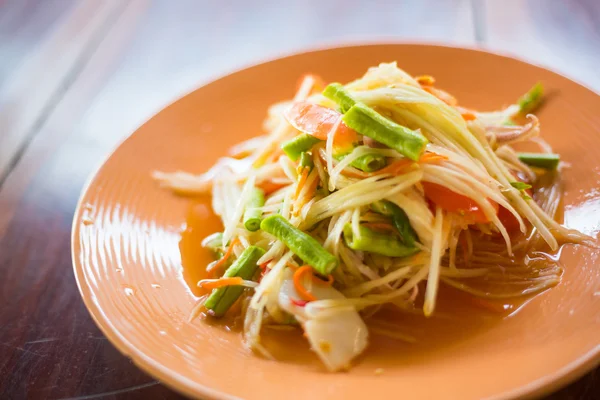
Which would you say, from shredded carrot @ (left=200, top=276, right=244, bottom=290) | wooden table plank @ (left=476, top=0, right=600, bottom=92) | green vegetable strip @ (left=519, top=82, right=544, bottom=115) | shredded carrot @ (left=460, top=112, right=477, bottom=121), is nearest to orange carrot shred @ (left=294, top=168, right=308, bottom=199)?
shredded carrot @ (left=200, top=276, right=244, bottom=290)

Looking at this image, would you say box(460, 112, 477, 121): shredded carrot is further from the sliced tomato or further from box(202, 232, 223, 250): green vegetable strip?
box(202, 232, 223, 250): green vegetable strip

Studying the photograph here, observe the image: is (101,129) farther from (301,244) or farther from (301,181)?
(301,244)

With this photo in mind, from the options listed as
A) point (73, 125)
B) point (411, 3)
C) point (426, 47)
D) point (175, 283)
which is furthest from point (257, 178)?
point (411, 3)

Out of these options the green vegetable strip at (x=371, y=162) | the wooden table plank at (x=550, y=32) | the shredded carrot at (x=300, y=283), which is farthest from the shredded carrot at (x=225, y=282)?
the wooden table plank at (x=550, y=32)

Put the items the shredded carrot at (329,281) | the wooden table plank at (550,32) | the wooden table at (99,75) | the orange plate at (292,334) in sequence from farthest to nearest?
the wooden table plank at (550,32)
the wooden table at (99,75)
the shredded carrot at (329,281)
the orange plate at (292,334)

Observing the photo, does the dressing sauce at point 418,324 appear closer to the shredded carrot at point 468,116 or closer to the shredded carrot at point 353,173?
the shredded carrot at point 353,173
